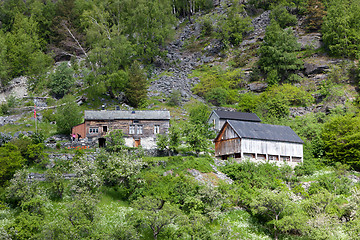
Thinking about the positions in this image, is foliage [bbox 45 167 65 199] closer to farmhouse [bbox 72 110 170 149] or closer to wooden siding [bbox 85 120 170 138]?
farmhouse [bbox 72 110 170 149]

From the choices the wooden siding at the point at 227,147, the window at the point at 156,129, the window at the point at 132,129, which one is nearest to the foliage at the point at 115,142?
the window at the point at 132,129

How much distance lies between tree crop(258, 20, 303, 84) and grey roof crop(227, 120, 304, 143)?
2997cm

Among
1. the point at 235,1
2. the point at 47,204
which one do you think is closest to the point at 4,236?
the point at 47,204

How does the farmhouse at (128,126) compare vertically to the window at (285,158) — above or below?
above

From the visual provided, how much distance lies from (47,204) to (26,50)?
202ft

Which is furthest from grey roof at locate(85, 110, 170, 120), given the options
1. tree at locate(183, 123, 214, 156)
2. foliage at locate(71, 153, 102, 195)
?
foliage at locate(71, 153, 102, 195)

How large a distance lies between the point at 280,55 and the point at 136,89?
36.9 m

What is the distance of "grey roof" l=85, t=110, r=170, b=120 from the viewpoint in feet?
201

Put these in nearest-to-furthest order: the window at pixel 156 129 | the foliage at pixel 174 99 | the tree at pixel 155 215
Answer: the tree at pixel 155 215
the window at pixel 156 129
the foliage at pixel 174 99

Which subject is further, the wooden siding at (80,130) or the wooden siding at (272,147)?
the wooden siding at (80,130)

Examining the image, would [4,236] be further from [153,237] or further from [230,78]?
[230,78]

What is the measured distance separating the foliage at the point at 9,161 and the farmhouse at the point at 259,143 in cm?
2992

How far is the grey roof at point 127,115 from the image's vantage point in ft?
201

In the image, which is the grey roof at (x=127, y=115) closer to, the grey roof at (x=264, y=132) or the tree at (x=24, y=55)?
the grey roof at (x=264, y=132)
